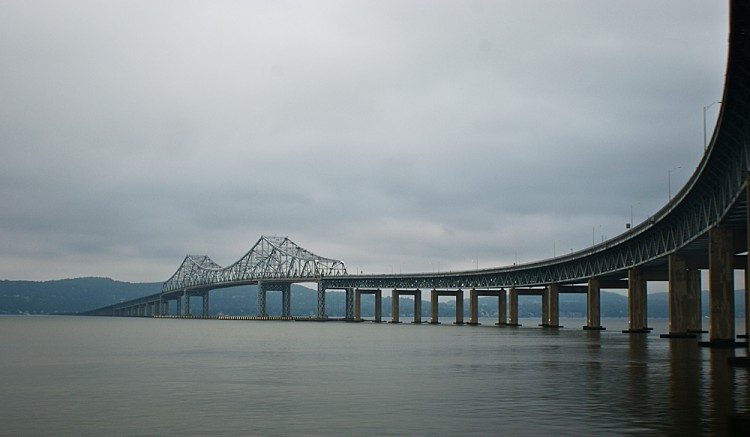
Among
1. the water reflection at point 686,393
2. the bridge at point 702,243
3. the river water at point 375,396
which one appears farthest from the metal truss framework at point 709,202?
the river water at point 375,396

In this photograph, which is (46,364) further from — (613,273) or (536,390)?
(613,273)

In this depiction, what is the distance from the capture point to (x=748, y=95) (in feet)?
178

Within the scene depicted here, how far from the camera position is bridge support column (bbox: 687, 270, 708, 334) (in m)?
119

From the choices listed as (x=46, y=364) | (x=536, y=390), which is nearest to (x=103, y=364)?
(x=46, y=364)

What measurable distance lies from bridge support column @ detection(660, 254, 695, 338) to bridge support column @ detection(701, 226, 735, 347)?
72.4 feet

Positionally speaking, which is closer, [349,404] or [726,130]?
[349,404]

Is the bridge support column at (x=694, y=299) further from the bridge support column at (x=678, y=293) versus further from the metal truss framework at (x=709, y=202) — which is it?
the bridge support column at (x=678, y=293)

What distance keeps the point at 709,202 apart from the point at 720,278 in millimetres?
6940

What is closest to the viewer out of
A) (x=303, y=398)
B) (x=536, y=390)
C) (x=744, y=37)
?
(x=303, y=398)

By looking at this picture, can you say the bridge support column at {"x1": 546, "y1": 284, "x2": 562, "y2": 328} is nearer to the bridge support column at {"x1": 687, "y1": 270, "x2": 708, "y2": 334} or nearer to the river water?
the bridge support column at {"x1": 687, "y1": 270, "x2": 708, "y2": 334}

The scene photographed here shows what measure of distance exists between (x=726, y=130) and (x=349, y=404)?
3682cm

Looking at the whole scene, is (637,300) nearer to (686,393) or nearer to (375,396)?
(686,393)

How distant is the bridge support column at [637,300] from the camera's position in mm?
125000

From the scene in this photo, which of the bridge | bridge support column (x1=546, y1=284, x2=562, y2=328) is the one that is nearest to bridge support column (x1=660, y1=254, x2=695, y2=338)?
the bridge
